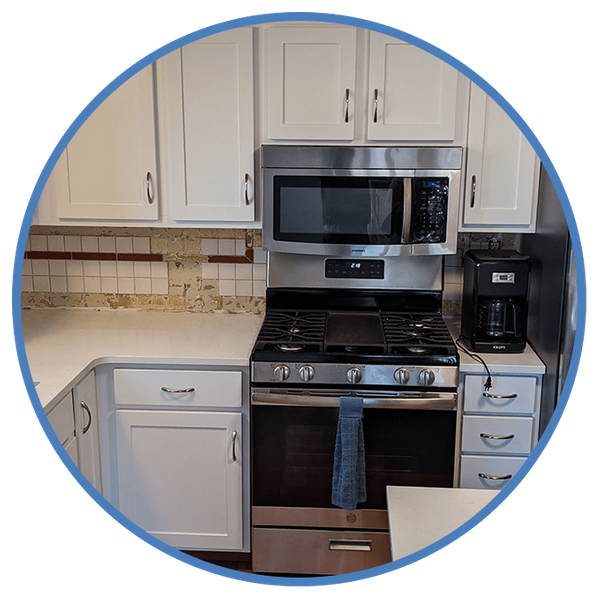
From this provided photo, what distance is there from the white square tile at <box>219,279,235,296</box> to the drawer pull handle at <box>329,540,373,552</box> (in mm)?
1111

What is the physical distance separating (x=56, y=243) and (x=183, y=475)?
3.85ft

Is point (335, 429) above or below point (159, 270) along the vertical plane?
below

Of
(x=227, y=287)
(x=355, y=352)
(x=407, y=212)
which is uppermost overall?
(x=407, y=212)

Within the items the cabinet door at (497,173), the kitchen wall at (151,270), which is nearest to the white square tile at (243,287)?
the kitchen wall at (151,270)

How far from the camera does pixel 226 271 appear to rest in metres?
2.69

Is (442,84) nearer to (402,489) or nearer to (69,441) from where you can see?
(402,489)

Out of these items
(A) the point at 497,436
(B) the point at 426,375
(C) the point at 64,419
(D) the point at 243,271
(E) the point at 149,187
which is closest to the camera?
(C) the point at 64,419

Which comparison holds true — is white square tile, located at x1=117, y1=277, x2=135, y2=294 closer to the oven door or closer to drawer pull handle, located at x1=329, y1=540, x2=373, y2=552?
the oven door

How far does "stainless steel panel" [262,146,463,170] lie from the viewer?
2.24 m

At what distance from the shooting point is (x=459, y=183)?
7.41 ft

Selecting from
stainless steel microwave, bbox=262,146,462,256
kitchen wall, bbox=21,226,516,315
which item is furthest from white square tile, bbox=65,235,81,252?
stainless steel microwave, bbox=262,146,462,256

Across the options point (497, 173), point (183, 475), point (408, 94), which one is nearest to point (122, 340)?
point (183, 475)

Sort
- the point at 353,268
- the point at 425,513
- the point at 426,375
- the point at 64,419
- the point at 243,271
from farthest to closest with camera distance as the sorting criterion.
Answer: the point at 243,271
the point at 353,268
the point at 426,375
the point at 64,419
the point at 425,513

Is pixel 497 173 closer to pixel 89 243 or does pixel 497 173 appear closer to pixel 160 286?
pixel 160 286
